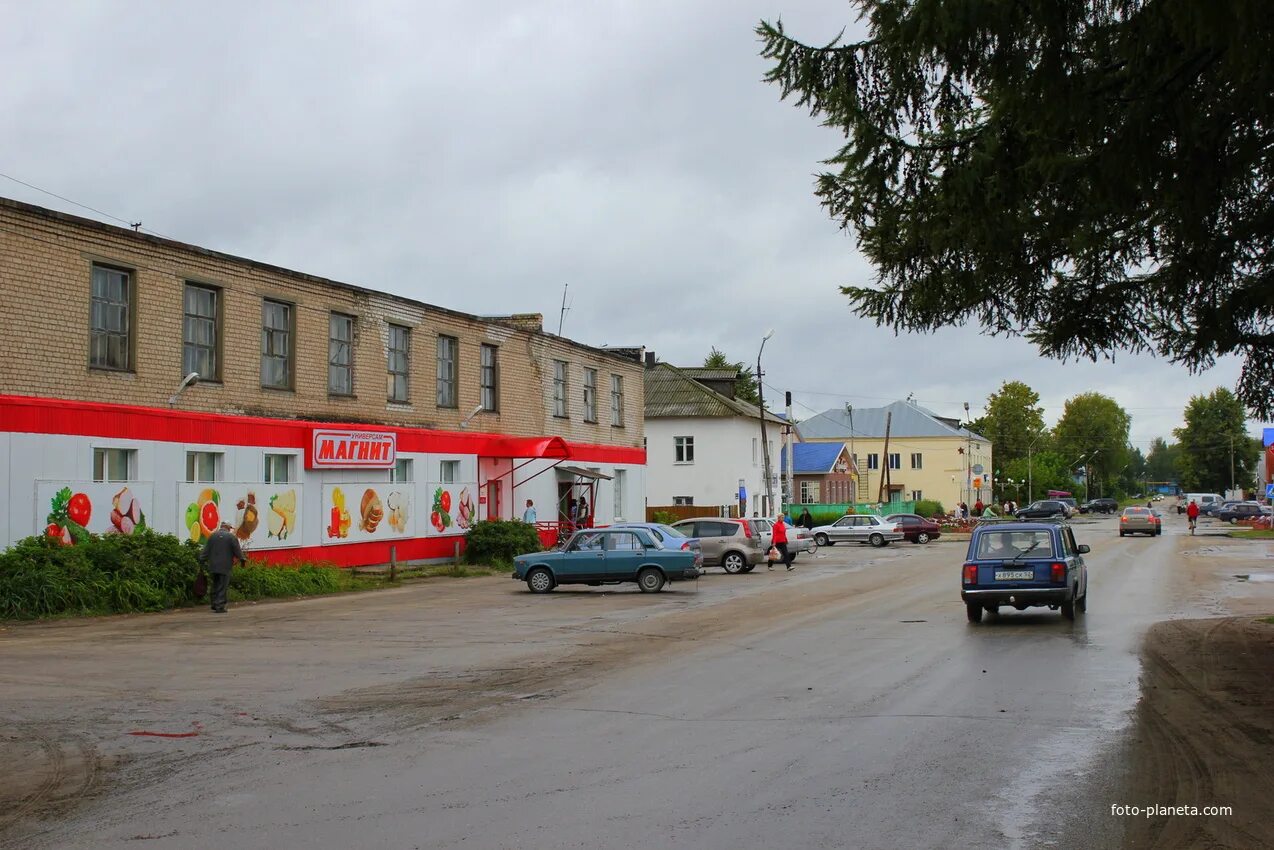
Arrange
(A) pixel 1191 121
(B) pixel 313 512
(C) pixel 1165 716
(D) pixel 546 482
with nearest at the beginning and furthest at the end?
1. (A) pixel 1191 121
2. (C) pixel 1165 716
3. (B) pixel 313 512
4. (D) pixel 546 482

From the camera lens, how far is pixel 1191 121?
30.9 feet

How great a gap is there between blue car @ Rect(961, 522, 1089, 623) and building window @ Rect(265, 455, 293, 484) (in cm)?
1747

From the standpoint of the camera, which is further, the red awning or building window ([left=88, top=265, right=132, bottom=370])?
the red awning

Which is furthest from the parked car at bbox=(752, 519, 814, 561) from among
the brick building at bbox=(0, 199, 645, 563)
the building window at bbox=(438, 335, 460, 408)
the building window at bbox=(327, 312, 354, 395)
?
the building window at bbox=(327, 312, 354, 395)

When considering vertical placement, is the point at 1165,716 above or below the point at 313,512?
below

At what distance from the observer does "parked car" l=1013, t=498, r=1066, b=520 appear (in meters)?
78.8

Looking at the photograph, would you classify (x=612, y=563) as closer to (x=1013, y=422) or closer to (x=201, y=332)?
(x=201, y=332)

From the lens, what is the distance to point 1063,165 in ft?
33.8

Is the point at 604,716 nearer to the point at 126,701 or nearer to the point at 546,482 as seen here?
the point at 126,701

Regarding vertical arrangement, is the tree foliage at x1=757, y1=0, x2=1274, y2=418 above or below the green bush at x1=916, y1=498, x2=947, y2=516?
above

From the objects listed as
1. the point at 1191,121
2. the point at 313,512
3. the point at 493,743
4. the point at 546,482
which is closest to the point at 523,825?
the point at 493,743

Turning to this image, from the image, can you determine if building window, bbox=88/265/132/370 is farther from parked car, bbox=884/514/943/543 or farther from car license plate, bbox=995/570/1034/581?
parked car, bbox=884/514/943/543

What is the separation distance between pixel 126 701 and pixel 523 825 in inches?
262

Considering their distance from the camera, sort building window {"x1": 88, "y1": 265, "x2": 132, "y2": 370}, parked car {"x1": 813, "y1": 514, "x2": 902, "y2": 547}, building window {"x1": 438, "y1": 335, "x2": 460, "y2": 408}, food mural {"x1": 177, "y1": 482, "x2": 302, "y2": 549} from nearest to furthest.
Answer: building window {"x1": 88, "y1": 265, "x2": 132, "y2": 370} < food mural {"x1": 177, "y1": 482, "x2": 302, "y2": 549} < building window {"x1": 438, "y1": 335, "x2": 460, "y2": 408} < parked car {"x1": 813, "y1": 514, "x2": 902, "y2": 547}
